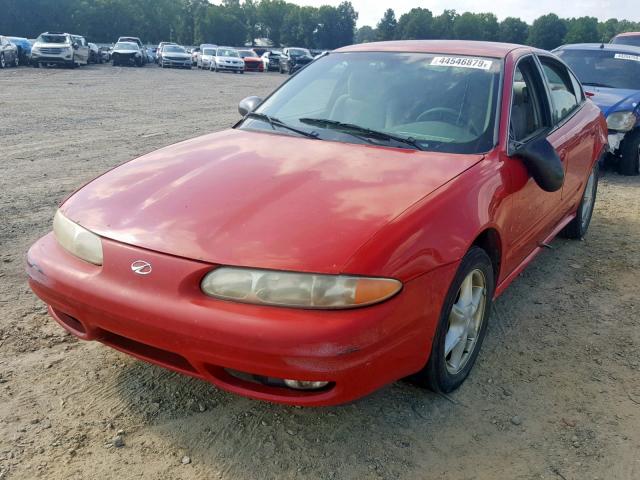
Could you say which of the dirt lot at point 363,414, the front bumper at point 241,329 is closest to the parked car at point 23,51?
the dirt lot at point 363,414

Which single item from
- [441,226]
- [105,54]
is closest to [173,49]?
[105,54]

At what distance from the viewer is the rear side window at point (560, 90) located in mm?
4011

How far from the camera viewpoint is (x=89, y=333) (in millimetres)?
2453

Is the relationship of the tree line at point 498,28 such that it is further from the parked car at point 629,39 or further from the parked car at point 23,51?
the parked car at point 629,39

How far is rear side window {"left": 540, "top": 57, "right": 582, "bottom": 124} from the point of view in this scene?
4011 millimetres

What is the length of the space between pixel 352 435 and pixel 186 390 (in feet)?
2.59

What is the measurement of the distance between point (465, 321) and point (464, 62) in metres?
1.57

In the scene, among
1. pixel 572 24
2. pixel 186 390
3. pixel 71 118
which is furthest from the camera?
pixel 572 24

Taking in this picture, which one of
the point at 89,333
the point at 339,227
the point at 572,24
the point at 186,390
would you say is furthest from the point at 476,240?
the point at 572,24

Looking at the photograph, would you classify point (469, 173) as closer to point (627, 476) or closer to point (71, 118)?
point (627, 476)

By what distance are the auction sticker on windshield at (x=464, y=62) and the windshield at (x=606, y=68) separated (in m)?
5.45

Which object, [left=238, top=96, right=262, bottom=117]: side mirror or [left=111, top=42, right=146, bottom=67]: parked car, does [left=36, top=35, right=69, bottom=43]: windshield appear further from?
[left=238, top=96, right=262, bottom=117]: side mirror

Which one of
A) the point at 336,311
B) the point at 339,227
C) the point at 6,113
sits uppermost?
the point at 339,227

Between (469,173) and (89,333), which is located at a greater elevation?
(469,173)
